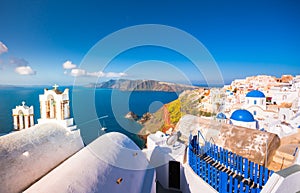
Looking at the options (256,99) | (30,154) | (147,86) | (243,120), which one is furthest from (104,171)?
(256,99)

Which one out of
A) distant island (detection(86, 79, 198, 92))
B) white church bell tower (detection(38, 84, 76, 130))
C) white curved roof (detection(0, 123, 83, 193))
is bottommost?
white curved roof (detection(0, 123, 83, 193))

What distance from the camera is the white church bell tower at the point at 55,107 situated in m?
4.86

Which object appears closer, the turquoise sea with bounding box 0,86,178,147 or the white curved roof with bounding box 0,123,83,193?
the white curved roof with bounding box 0,123,83,193

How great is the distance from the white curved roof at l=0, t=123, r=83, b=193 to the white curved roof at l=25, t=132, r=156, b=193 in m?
0.26

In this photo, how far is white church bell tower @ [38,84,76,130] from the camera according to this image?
4863mm

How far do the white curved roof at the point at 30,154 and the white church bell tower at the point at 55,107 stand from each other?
0.62 meters

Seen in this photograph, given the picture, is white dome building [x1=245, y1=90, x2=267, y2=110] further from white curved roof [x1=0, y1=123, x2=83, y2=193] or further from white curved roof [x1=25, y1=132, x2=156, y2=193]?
white curved roof [x1=0, y1=123, x2=83, y2=193]

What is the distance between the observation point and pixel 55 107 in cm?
502

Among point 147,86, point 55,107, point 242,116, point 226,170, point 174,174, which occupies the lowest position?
point 174,174

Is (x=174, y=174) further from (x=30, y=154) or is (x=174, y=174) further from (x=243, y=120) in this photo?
(x=243, y=120)

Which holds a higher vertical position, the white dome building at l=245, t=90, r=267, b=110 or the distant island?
the distant island

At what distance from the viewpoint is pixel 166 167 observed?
5.36 meters

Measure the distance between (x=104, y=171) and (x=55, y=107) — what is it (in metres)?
2.76

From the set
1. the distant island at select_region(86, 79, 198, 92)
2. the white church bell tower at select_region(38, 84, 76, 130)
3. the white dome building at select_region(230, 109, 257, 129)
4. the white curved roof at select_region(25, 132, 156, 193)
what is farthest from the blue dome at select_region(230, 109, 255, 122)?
the white church bell tower at select_region(38, 84, 76, 130)
